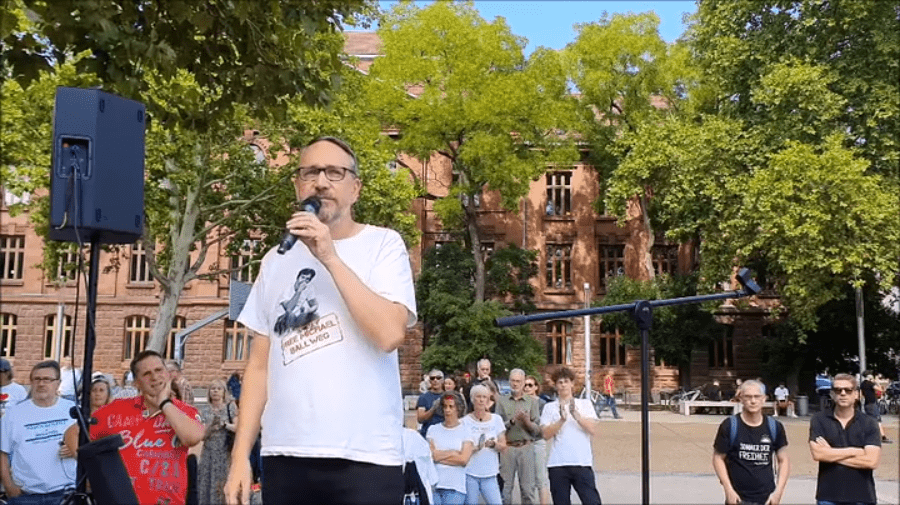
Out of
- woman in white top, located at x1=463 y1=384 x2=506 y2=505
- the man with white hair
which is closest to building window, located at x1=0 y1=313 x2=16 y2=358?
the man with white hair

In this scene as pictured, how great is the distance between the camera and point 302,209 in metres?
2.82

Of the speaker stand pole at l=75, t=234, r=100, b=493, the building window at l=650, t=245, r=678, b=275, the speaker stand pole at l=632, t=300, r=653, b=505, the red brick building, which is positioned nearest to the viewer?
the speaker stand pole at l=75, t=234, r=100, b=493

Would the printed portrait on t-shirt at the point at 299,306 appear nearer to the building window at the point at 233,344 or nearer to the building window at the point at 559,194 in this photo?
the building window at the point at 233,344

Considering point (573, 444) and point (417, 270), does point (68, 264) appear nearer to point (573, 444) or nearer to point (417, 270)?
point (417, 270)

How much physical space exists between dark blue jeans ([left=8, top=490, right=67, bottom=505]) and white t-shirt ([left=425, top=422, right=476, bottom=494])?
3521mm

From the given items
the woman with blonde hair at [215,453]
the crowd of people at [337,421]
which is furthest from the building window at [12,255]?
the woman with blonde hair at [215,453]

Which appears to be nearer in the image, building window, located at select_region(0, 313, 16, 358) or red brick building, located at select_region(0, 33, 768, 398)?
red brick building, located at select_region(0, 33, 768, 398)

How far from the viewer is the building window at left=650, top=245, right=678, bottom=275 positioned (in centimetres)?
4597

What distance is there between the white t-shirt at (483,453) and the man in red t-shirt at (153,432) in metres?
4.29

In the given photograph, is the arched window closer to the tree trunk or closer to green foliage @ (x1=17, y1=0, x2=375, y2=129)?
the tree trunk

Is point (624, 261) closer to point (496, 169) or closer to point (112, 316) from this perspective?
point (496, 169)

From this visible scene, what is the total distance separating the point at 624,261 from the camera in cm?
4553

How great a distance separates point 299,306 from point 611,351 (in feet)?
142

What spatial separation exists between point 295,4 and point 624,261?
3949 cm
